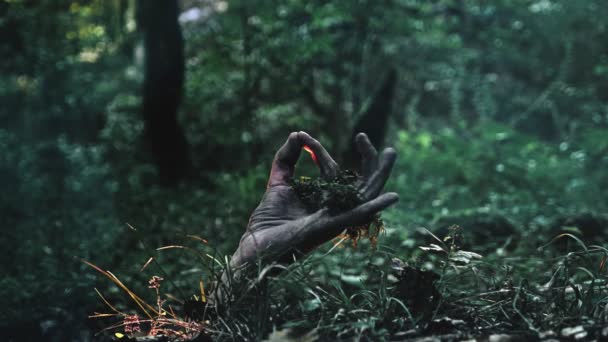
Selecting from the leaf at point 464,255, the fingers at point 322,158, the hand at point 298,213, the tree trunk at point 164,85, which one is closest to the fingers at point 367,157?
the hand at point 298,213

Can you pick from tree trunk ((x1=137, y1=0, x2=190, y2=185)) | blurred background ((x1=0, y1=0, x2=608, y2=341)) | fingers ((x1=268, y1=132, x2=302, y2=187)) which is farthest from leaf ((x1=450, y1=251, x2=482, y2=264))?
tree trunk ((x1=137, y1=0, x2=190, y2=185))

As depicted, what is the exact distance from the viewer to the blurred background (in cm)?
506

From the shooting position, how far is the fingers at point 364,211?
1.94m

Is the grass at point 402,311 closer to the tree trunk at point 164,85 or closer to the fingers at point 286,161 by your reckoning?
the fingers at point 286,161

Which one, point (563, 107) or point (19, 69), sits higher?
point (19, 69)

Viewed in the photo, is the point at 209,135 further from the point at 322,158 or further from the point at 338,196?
the point at 338,196

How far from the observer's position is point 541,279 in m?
3.33

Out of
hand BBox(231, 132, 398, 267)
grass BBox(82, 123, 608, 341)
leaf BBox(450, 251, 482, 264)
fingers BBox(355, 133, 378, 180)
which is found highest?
fingers BBox(355, 133, 378, 180)

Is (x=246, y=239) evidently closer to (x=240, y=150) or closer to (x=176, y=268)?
(x=176, y=268)

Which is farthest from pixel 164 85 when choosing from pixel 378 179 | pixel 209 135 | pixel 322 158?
pixel 378 179

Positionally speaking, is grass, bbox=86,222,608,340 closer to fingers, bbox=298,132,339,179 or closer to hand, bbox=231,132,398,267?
hand, bbox=231,132,398,267

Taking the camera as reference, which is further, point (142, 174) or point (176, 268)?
point (142, 174)

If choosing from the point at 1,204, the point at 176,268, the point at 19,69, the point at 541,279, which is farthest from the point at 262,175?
the point at 19,69

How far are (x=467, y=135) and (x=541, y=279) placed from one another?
5.93 metres
